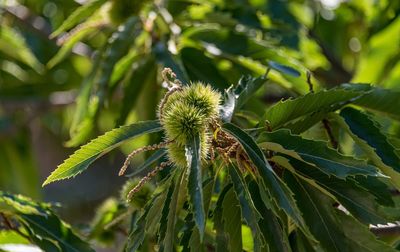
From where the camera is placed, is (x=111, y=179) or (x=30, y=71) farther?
(x=111, y=179)

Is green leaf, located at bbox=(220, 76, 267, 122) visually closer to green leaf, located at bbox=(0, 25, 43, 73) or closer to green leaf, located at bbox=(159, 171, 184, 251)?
green leaf, located at bbox=(159, 171, 184, 251)

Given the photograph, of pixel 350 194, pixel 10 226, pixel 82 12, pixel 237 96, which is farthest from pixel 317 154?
pixel 82 12

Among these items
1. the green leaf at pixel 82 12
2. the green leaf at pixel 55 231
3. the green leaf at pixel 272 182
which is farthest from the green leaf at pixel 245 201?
the green leaf at pixel 82 12

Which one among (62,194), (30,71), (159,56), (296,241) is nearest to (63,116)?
(30,71)

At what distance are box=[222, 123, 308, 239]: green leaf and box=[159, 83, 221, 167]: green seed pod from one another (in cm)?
6

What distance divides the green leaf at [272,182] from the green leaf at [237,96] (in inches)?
4.0

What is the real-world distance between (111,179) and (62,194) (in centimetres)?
66

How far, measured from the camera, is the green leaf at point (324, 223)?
151cm

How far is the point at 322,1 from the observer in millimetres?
3070

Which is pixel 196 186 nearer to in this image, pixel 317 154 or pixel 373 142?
pixel 317 154

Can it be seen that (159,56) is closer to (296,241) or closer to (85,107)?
(85,107)

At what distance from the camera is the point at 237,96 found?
5.24ft

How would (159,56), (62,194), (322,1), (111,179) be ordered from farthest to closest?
(111,179)
(62,194)
(322,1)
(159,56)

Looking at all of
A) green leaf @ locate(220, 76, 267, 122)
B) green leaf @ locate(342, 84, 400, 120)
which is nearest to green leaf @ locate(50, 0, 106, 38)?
green leaf @ locate(220, 76, 267, 122)
